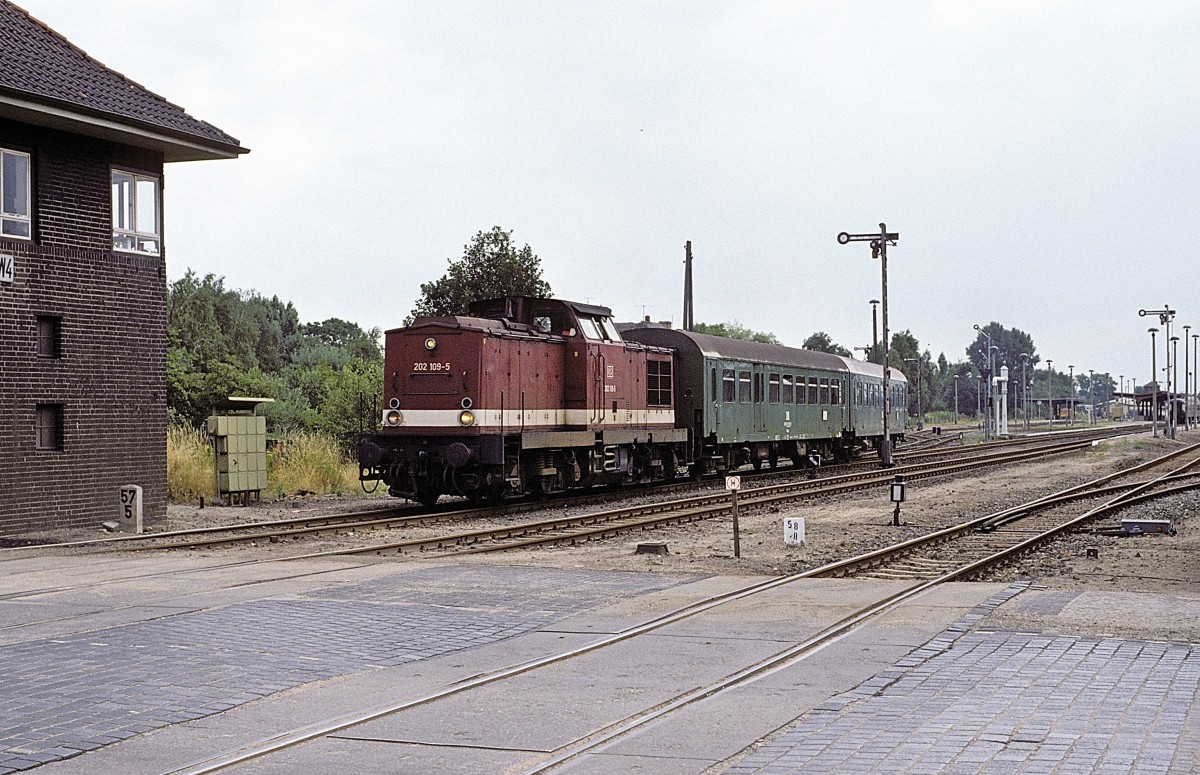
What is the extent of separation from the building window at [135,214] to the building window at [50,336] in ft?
5.64

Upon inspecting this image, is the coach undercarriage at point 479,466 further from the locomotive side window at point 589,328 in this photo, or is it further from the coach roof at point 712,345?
the coach roof at point 712,345

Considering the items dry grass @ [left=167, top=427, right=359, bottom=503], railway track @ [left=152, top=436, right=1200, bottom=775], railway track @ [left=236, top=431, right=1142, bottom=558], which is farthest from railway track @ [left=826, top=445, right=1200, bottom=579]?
dry grass @ [left=167, top=427, right=359, bottom=503]

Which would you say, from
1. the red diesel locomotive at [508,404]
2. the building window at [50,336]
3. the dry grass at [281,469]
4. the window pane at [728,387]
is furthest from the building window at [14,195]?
the window pane at [728,387]

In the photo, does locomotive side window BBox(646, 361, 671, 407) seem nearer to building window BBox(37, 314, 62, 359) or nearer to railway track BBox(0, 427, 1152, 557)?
railway track BBox(0, 427, 1152, 557)

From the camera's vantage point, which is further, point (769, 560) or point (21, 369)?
point (21, 369)

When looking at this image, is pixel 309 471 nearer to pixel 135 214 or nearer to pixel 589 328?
pixel 589 328

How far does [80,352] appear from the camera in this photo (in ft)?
65.4

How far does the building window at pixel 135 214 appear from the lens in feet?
68.7

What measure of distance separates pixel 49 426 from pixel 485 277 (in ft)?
69.6

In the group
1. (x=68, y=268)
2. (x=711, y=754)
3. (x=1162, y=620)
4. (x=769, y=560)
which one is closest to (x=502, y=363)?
(x=68, y=268)

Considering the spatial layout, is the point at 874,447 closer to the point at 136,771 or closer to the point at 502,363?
the point at 502,363

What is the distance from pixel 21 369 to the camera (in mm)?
18969

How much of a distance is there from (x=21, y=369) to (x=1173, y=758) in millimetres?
16973

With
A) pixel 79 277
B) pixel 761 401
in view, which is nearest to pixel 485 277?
pixel 761 401
